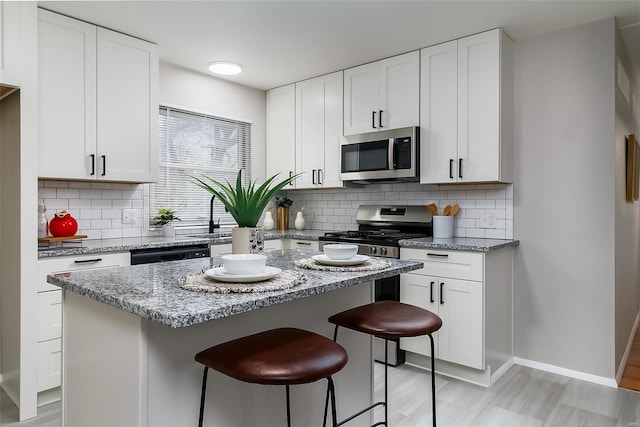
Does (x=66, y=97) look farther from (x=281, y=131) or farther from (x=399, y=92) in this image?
(x=399, y=92)

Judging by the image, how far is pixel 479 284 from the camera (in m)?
Answer: 2.79

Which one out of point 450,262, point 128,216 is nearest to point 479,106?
point 450,262

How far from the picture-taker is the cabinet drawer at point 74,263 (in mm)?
2475

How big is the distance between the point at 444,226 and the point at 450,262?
449mm

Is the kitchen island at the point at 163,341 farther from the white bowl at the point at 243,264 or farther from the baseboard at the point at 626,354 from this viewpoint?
the baseboard at the point at 626,354

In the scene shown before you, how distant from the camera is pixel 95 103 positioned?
116 inches

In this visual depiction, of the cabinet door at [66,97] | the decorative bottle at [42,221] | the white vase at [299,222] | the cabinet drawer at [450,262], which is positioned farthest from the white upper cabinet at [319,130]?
the decorative bottle at [42,221]

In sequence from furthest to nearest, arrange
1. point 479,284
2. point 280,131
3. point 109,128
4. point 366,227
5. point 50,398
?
1. point 280,131
2. point 366,227
3. point 109,128
4. point 479,284
5. point 50,398

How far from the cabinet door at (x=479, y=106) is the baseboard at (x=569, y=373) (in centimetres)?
141

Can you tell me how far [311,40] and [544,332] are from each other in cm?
279

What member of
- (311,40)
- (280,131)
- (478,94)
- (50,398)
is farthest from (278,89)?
(50,398)

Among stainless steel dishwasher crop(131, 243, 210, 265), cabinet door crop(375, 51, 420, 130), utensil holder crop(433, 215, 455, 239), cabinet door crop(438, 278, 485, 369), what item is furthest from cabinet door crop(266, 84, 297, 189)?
cabinet door crop(438, 278, 485, 369)

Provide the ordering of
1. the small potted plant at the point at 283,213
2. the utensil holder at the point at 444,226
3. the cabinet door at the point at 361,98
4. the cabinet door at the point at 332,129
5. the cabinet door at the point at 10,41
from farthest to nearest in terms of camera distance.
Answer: the small potted plant at the point at 283,213 → the cabinet door at the point at 332,129 → the cabinet door at the point at 361,98 → the utensil holder at the point at 444,226 → the cabinet door at the point at 10,41

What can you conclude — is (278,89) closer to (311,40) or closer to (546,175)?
(311,40)
